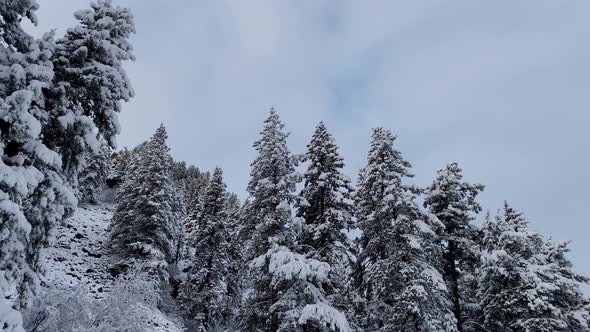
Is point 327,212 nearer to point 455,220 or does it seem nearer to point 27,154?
point 455,220

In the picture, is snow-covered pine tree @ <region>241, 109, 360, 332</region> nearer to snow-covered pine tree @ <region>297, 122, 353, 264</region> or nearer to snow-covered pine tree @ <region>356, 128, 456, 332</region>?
snow-covered pine tree @ <region>297, 122, 353, 264</region>

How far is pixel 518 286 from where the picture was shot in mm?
22562

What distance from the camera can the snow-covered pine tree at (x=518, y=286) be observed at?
71.9 ft

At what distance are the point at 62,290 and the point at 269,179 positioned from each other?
10.1 meters

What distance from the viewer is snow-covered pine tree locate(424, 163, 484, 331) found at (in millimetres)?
22094

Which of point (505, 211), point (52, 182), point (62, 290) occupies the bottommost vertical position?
point (62, 290)

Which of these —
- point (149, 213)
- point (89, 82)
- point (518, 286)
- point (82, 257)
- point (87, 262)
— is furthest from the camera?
point (82, 257)

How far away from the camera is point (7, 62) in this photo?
30.5 feet

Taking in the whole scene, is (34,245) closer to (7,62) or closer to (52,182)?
(52,182)

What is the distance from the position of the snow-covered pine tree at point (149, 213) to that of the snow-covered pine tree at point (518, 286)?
73.9 feet

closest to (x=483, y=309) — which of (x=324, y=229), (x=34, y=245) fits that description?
(x=324, y=229)

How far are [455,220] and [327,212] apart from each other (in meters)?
7.21

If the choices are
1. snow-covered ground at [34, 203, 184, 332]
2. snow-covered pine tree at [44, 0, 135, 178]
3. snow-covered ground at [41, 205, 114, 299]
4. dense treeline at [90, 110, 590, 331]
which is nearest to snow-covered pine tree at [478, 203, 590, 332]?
dense treeline at [90, 110, 590, 331]

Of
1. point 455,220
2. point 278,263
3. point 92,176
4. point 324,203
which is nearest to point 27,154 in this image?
point 278,263
